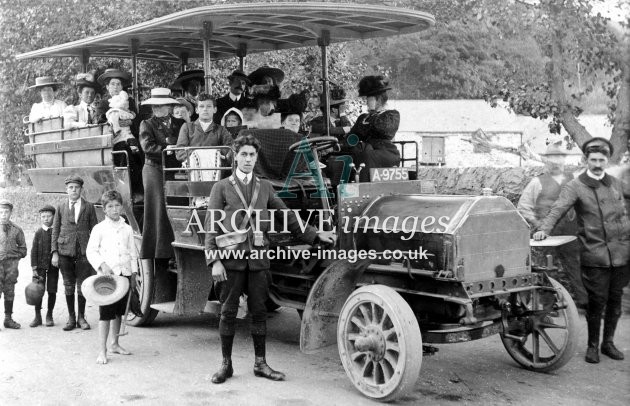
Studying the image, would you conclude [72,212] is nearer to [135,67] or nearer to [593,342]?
[135,67]

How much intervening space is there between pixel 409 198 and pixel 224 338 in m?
1.90

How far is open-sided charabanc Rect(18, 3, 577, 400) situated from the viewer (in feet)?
16.9

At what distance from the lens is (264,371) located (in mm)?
5672

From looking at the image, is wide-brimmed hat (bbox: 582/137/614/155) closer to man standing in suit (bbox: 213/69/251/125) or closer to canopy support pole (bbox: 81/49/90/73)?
man standing in suit (bbox: 213/69/251/125)

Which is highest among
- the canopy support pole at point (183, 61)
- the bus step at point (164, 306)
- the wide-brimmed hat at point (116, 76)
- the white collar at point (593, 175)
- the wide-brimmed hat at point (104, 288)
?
the canopy support pole at point (183, 61)

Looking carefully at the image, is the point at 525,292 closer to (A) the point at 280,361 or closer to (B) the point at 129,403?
(A) the point at 280,361

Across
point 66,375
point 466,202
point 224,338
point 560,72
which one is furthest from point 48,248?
point 560,72

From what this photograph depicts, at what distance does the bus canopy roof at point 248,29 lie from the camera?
6.25 meters

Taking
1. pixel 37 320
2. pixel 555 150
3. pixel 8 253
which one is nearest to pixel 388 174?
pixel 555 150

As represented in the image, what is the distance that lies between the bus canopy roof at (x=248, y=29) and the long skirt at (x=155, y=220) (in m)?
1.46

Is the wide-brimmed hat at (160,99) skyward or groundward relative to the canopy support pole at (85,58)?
groundward

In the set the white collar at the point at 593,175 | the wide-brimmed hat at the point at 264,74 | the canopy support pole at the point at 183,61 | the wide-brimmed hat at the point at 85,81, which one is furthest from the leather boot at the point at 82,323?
the white collar at the point at 593,175

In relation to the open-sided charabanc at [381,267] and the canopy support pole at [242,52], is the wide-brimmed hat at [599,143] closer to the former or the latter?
the open-sided charabanc at [381,267]

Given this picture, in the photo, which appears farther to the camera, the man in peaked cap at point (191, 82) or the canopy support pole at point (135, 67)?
the man in peaked cap at point (191, 82)
